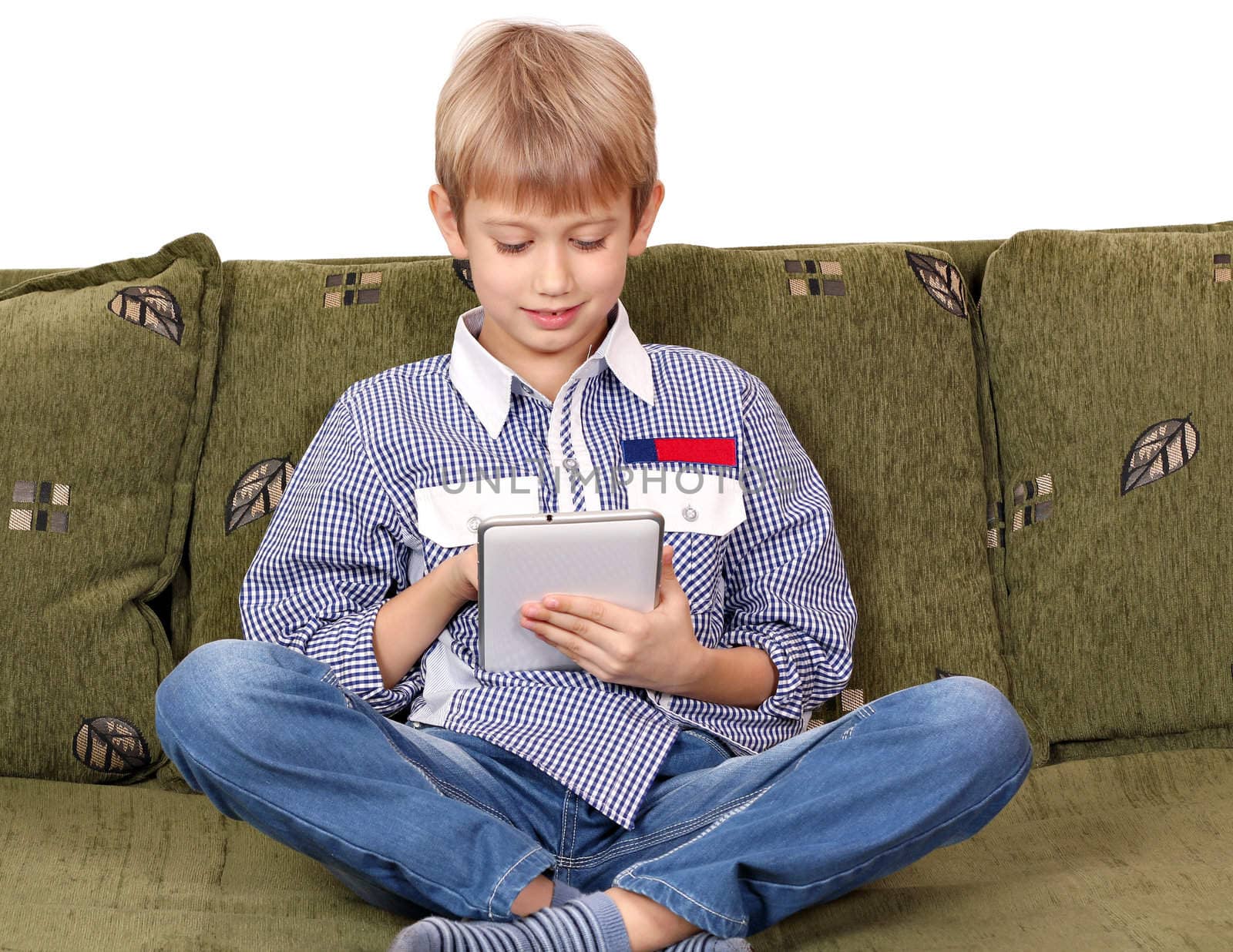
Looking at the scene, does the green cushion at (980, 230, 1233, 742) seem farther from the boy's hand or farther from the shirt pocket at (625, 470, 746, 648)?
the boy's hand

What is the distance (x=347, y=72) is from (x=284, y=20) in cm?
11

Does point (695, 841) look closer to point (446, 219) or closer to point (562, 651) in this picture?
point (562, 651)

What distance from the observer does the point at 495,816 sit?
1.16m

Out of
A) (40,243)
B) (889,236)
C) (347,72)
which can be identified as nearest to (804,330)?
(889,236)

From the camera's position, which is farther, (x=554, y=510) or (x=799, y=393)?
(x=799, y=393)

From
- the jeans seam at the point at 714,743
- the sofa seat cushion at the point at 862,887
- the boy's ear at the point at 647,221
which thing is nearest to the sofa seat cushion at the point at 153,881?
the sofa seat cushion at the point at 862,887

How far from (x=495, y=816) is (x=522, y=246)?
0.53m

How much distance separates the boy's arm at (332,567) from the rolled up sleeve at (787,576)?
0.33m

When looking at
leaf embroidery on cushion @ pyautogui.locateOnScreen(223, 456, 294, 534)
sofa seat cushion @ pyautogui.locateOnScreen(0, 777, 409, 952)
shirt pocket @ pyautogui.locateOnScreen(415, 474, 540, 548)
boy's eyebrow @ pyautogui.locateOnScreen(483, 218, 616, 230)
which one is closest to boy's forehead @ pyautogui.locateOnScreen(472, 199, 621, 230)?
boy's eyebrow @ pyautogui.locateOnScreen(483, 218, 616, 230)

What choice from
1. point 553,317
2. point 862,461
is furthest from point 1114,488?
point 553,317

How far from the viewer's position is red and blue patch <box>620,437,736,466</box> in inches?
55.4

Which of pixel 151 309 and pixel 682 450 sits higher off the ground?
pixel 151 309

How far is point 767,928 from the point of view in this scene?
3.76ft

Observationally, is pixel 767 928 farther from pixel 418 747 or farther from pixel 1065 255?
pixel 1065 255
